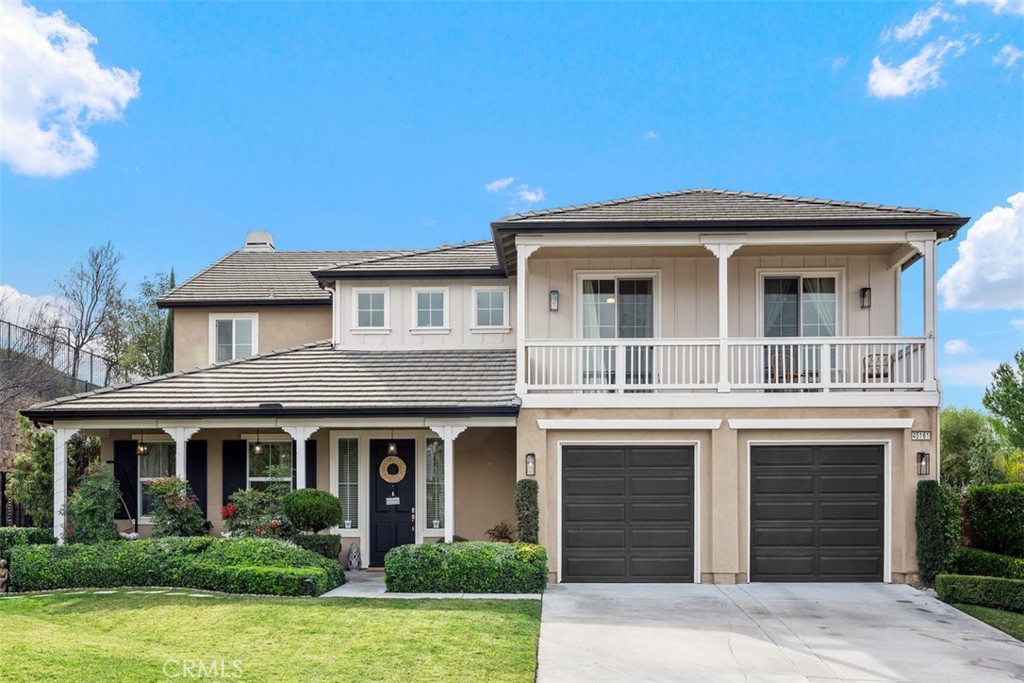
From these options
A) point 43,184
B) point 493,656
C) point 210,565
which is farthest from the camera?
point 43,184

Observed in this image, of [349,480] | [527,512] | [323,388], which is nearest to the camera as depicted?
[527,512]

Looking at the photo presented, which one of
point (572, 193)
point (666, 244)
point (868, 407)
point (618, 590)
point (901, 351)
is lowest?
point (618, 590)

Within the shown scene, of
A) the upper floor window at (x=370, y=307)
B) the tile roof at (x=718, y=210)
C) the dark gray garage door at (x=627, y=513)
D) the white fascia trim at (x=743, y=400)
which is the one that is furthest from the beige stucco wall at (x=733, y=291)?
the upper floor window at (x=370, y=307)

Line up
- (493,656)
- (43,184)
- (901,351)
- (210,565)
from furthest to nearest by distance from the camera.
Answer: (43,184)
(901,351)
(210,565)
(493,656)

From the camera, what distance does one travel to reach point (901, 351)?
1280cm

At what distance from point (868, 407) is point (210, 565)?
1032 cm

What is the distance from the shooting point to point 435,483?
13727mm

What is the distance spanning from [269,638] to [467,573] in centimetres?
353

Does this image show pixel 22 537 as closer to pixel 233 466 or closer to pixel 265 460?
pixel 233 466

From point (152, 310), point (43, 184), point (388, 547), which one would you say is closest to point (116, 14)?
point (43, 184)

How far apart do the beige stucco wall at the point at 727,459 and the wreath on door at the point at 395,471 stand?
107 inches

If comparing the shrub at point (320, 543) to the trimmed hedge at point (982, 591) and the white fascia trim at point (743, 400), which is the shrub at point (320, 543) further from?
the trimmed hedge at point (982, 591)

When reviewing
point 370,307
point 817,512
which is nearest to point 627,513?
point 817,512

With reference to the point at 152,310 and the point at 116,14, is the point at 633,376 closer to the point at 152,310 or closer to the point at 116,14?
the point at 116,14
